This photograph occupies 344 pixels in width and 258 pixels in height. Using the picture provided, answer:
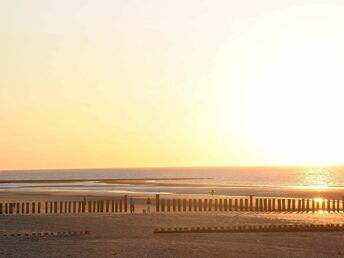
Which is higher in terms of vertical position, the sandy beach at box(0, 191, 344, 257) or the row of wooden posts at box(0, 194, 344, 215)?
the sandy beach at box(0, 191, 344, 257)

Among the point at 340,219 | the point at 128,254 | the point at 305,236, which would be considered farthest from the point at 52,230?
the point at 340,219

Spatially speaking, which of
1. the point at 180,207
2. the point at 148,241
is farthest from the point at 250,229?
the point at 180,207

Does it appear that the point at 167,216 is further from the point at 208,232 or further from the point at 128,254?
the point at 128,254

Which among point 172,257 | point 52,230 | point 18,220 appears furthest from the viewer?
point 18,220

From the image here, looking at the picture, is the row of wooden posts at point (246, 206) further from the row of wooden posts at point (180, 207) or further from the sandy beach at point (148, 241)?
the sandy beach at point (148, 241)

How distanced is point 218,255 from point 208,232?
7.76 meters

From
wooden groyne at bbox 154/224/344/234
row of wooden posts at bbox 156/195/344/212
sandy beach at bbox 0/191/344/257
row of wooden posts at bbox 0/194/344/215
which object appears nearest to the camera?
sandy beach at bbox 0/191/344/257

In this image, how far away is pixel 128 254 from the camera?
2609 centimetres

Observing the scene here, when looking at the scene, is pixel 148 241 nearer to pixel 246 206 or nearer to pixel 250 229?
pixel 250 229

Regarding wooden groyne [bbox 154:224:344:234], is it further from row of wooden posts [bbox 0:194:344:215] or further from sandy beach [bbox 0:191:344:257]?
row of wooden posts [bbox 0:194:344:215]

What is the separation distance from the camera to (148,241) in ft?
101

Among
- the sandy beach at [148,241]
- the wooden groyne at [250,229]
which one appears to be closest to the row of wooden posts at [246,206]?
the sandy beach at [148,241]

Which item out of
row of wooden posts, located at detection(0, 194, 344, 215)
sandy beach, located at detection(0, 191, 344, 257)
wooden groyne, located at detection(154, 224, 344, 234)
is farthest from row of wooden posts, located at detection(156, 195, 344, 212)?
wooden groyne, located at detection(154, 224, 344, 234)

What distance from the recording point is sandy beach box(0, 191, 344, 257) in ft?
87.6
